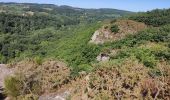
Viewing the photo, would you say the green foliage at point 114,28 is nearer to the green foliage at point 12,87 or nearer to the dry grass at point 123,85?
the green foliage at point 12,87

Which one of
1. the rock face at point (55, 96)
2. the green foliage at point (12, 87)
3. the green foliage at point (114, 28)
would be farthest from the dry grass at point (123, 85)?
the green foliage at point (114, 28)

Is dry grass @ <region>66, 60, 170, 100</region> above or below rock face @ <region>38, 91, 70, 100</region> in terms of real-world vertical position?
above

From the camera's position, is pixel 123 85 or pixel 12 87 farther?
pixel 12 87

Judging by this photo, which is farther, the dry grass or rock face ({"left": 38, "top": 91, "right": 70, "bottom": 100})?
rock face ({"left": 38, "top": 91, "right": 70, "bottom": 100})

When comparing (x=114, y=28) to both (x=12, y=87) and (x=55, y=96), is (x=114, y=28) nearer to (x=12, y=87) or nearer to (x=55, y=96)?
(x=55, y=96)

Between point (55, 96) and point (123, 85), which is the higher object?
point (123, 85)

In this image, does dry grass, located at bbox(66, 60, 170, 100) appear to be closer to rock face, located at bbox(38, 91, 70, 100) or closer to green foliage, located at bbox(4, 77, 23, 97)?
rock face, located at bbox(38, 91, 70, 100)

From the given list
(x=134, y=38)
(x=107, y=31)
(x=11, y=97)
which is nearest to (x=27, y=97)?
(x=11, y=97)

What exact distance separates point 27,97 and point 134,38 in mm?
35691

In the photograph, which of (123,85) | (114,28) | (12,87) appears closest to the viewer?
(123,85)

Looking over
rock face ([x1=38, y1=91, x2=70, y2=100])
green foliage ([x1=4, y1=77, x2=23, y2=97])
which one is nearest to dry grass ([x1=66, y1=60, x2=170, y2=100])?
rock face ([x1=38, y1=91, x2=70, y2=100])

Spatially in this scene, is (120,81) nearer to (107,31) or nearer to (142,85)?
(142,85)

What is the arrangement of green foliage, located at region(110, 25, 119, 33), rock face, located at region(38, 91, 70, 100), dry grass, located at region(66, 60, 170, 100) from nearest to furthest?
dry grass, located at region(66, 60, 170, 100) < rock face, located at region(38, 91, 70, 100) < green foliage, located at region(110, 25, 119, 33)

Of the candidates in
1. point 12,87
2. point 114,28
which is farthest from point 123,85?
point 114,28
